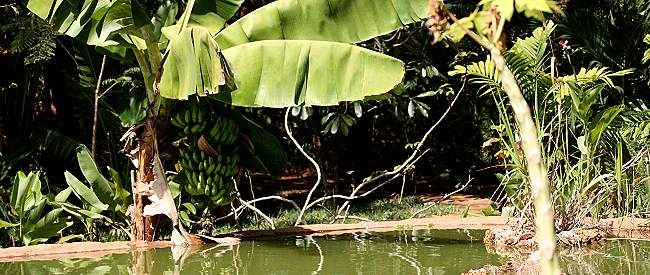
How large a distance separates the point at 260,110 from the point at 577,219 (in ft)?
15.2

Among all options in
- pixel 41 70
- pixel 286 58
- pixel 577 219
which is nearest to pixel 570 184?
pixel 577 219

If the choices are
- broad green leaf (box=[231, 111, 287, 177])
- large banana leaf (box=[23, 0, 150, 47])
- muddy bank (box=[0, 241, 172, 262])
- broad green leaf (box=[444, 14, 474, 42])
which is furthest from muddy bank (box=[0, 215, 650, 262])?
broad green leaf (box=[444, 14, 474, 42])

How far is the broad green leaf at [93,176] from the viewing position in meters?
4.92

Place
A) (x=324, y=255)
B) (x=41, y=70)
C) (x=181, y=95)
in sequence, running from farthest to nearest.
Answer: (x=41, y=70) < (x=324, y=255) < (x=181, y=95)

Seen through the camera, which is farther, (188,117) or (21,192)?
(21,192)

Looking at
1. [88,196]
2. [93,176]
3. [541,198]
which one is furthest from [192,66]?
[541,198]

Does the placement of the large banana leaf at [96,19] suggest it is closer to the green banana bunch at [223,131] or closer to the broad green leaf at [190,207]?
the green banana bunch at [223,131]

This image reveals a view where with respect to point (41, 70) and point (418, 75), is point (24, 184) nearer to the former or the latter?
point (41, 70)

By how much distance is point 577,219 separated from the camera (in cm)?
434

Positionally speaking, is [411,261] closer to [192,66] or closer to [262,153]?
[192,66]

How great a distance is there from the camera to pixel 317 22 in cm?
465

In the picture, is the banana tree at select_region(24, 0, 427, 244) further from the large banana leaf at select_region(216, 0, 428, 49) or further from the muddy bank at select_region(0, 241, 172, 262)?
the muddy bank at select_region(0, 241, 172, 262)

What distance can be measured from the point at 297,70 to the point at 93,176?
59.2 inches

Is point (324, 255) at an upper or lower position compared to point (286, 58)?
lower
